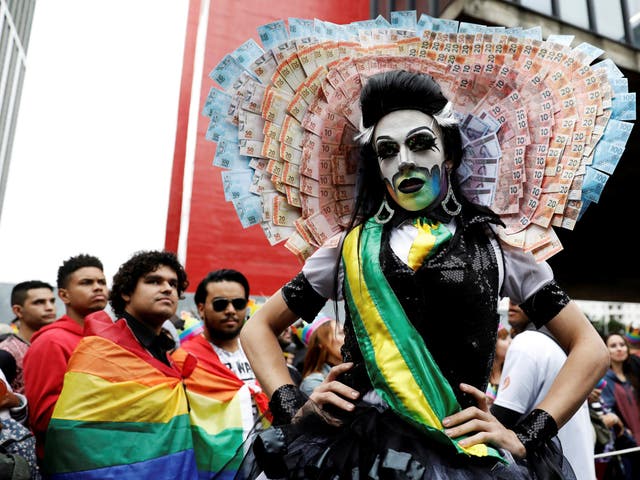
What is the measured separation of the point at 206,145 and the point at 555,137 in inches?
515

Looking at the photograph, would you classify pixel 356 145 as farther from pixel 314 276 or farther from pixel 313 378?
pixel 313 378

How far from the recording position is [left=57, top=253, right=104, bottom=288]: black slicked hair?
3703 millimetres

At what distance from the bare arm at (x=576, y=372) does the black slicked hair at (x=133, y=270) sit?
2374mm

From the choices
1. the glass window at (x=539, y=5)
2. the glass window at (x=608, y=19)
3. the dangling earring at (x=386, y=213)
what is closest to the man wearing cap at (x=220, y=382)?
the dangling earring at (x=386, y=213)

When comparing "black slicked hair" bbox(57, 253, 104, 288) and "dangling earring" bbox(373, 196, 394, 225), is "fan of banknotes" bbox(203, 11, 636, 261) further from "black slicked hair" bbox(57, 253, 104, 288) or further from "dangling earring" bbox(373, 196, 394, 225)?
"black slicked hair" bbox(57, 253, 104, 288)

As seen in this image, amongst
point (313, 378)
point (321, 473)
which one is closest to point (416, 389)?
point (321, 473)

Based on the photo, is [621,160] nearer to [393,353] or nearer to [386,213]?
[386,213]

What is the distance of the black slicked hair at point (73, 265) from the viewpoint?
12.1 ft

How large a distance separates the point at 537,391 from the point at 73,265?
2.97m

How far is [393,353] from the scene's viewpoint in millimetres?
1284

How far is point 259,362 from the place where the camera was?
59.1 inches

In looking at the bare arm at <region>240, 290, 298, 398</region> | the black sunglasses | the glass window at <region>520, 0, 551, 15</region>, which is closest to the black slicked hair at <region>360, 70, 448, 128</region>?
the bare arm at <region>240, 290, 298, 398</region>

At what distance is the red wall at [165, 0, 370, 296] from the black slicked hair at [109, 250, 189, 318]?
31.8 ft

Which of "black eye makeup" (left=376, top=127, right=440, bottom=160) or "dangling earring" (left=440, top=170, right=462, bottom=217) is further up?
"black eye makeup" (left=376, top=127, right=440, bottom=160)
